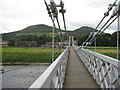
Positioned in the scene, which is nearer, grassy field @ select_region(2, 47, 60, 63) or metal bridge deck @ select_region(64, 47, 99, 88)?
metal bridge deck @ select_region(64, 47, 99, 88)

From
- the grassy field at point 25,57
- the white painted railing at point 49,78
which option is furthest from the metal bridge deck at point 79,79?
the grassy field at point 25,57

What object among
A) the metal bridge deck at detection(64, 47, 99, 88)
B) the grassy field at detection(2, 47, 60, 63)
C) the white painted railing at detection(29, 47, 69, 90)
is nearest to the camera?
the white painted railing at detection(29, 47, 69, 90)

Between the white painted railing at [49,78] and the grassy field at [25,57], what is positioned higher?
the white painted railing at [49,78]

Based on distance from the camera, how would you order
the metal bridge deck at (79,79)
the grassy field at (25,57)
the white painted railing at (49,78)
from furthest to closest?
the grassy field at (25,57), the metal bridge deck at (79,79), the white painted railing at (49,78)

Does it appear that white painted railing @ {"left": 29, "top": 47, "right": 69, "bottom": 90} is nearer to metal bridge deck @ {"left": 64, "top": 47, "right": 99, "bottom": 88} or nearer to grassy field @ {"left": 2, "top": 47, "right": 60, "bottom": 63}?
metal bridge deck @ {"left": 64, "top": 47, "right": 99, "bottom": 88}

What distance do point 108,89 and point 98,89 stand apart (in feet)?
1.41

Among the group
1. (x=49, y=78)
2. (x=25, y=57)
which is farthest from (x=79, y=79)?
(x=25, y=57)

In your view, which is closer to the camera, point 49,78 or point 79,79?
point 49,78

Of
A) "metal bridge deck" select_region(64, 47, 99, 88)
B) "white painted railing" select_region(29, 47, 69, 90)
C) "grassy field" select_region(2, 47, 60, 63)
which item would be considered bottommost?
"grassy field" select_region(2, 47, 60, 63)

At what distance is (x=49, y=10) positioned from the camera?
3.52 m

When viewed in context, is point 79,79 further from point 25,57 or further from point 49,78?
point 25,57

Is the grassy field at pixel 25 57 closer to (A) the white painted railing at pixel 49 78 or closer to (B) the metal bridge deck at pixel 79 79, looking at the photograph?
(B) the metal bridge deck at pixel 79 79

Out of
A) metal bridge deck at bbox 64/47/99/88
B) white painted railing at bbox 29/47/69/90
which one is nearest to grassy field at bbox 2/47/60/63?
metal bridge deck at bbox 64/47/99/88

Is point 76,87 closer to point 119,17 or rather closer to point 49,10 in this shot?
point 119,17
